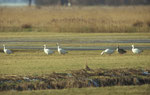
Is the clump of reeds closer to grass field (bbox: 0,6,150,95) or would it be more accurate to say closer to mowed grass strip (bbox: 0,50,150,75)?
grass field (bbox: 0,6,150,95)

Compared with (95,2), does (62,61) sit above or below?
below

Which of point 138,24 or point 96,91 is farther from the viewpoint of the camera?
point 138,24

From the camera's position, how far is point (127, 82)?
16328 millimetres

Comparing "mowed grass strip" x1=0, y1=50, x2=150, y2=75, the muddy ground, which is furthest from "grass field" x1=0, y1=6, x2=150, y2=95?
the muddy ground

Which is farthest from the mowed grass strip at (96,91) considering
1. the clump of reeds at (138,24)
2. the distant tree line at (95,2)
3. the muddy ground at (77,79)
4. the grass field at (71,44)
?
the distant tree line at (95,2)

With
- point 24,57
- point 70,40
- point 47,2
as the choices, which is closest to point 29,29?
point 70,40

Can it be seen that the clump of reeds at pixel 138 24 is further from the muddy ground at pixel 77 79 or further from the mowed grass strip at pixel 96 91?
the mowed grass strip at pixel 96 91

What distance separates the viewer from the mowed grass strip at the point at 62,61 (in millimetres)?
18656

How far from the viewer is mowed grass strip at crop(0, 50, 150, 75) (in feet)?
61.2

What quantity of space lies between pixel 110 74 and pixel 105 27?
74.9 ft

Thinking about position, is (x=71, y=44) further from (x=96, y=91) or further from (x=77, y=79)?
(x=96, y=91)

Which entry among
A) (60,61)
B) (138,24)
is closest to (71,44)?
(60,61)

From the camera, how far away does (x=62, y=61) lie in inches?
829

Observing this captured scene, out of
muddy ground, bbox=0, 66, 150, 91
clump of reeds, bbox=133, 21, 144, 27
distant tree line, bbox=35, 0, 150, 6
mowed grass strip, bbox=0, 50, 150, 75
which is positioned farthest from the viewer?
distant tree line, bbox=35, 0, 150, 6
